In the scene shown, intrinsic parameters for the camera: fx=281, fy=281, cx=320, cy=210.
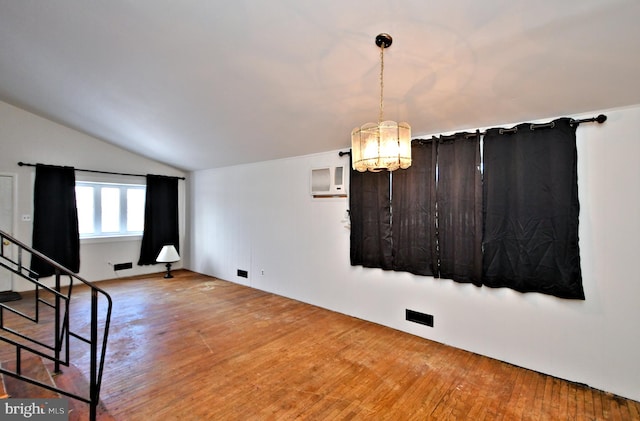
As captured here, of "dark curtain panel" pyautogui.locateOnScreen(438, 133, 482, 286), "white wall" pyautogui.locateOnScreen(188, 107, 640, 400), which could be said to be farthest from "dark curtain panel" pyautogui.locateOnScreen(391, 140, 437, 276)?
"white wall" pyautogui.locateOnScreen(188, 107, 640, 400)

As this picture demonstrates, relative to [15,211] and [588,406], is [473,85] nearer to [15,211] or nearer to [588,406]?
[588,406]

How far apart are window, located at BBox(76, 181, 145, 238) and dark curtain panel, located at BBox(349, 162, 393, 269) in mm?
4927

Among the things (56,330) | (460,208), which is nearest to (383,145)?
(460,208)

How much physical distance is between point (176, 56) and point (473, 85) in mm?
2608

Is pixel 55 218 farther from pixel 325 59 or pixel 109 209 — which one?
pixel 325 59

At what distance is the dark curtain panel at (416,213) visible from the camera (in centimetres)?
308

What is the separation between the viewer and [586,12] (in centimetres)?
157

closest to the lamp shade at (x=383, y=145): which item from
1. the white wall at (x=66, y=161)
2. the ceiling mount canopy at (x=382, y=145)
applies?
the ceiling mount canopy at (x=382, y=145)

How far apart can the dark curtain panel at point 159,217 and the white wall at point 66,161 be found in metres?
0.20

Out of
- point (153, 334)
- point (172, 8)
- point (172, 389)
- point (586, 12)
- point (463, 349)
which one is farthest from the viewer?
point (153, 334)

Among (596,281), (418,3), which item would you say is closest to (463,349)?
(596,281)

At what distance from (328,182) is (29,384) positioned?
3413mm

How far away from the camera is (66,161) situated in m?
5.09

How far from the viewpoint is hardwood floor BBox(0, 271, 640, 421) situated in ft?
6.67
